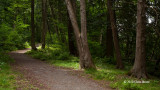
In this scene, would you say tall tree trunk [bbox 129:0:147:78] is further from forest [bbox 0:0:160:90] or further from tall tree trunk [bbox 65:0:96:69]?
tall tree trunk [bbox 65:0:96:69]

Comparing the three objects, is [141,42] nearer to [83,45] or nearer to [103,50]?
[83,45]

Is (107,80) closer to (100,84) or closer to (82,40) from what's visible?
(100,84)

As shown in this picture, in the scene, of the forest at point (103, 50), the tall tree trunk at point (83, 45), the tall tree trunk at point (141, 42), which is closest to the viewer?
the forest at point (103, 50)

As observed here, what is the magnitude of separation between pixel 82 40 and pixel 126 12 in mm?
5459

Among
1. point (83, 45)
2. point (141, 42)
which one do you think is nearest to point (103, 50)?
point (83, 45)

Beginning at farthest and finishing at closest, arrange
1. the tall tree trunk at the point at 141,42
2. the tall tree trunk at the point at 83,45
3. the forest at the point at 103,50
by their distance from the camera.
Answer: the tall tree trunk at the point at 83,45, the tall tree trunk at the point at 141,42, the forest at the point at 103,50

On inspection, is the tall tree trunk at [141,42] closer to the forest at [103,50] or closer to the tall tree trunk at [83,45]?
the forest at [103,50]

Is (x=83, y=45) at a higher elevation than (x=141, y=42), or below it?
below

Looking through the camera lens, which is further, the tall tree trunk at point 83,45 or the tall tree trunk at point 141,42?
the tall tree trunk at point 83,45

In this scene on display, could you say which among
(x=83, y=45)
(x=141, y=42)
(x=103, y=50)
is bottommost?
(x=103, y=50)

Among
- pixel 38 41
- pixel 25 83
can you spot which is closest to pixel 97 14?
pixel 25 83

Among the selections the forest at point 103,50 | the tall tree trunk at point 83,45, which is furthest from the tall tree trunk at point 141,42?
the tall tree trunk at point 83,45

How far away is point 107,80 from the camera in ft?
27.8

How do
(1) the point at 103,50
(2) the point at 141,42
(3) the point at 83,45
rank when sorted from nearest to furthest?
(2) the point at 141,42
(3) the point at 83,45
(1) the point at 103,50
